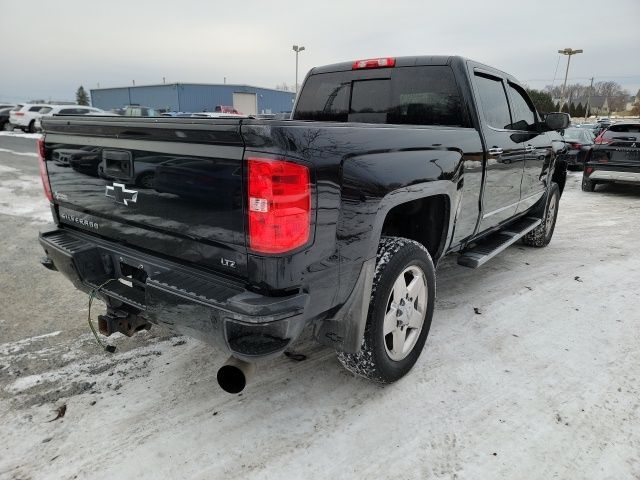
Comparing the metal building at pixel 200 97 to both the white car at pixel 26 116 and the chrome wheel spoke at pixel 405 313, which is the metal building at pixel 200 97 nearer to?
the white car at pixel 26 116

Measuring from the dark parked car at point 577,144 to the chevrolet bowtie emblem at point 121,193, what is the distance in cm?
1416

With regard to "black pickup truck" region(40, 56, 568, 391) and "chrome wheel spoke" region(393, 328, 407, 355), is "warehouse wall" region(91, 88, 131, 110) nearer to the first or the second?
"black pickup truck" region(40, 56, 568, 391)

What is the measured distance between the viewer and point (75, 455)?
7.21 ft

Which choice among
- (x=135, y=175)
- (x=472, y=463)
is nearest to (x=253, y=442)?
(x=472, y=463)

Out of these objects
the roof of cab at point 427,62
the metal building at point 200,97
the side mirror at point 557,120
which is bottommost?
the side mirror at point 557,120

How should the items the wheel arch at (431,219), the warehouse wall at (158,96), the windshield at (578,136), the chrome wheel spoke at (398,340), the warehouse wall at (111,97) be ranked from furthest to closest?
the warehouse wall at (111,97)
the warehouse wall at (158,96)
the windshield at (578,136)
the wheel arch at (431,219)
the chrome wheel spoke at (398,340)

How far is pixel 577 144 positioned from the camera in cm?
1402

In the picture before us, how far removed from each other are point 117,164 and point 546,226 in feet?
17.3

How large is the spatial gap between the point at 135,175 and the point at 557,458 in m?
2.52

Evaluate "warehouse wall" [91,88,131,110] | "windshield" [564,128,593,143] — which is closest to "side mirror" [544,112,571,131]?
"windshield" [564,128,593,143]

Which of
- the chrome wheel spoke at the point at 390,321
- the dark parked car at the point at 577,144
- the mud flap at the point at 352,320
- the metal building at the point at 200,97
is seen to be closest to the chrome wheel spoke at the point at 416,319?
the chrome wheel spoke at the point at 390,321

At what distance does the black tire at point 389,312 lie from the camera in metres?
2.46

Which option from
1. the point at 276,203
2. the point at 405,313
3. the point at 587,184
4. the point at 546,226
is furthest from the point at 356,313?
the point at 587,184

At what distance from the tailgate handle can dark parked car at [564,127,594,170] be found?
14161mm
